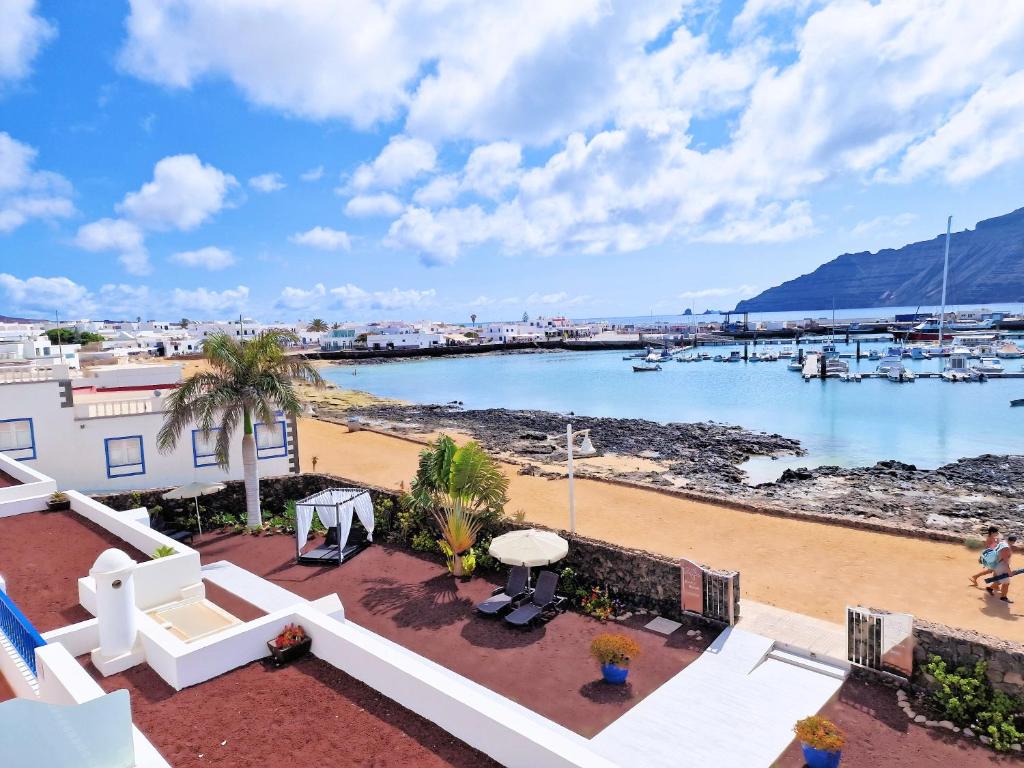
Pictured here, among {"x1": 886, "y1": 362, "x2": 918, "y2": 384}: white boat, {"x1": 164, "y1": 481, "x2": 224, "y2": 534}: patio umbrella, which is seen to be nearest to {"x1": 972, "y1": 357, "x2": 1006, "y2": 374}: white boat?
{"x1": 886, "y1": 362, "x2": 918, "y2": 384}: white boat

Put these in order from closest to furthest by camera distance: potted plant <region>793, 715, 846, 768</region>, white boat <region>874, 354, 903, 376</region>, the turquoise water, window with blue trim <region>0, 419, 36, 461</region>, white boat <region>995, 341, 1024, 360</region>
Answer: potted plant <region>793, 715, 846, 768</region> → window with blue trim <region>0, 419, 36, 461</region> → the turquoise water → white boat <region>874, 354, 903, 376</region> → white boat <region>995, 341, 1024, 360</region>

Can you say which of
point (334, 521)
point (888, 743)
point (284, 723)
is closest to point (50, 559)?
point (334, 521)

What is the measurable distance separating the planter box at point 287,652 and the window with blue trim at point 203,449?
13239mm

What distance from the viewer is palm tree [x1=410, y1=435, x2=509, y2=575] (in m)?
13.3

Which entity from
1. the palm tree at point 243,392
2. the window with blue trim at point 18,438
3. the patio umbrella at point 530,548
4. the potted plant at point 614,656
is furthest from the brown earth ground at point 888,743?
the window with blue trim at point 18,438

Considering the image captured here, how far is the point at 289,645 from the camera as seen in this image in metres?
7.26

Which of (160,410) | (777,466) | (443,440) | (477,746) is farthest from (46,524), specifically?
(777,466)

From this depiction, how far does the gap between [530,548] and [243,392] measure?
9.60m

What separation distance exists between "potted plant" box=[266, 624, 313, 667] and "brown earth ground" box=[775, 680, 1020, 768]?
5.83 metres

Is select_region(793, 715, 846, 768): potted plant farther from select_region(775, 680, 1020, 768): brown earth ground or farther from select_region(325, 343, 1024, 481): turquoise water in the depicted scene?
select_region(325, 343, 1024, 481): turquoise water

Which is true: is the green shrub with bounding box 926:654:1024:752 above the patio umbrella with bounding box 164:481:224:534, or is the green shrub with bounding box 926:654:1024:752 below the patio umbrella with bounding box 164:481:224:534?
below

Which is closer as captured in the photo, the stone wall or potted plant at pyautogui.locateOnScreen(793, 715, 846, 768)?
potted plant at pyautogui.locateOnScreen(793, 715, 846, 768)

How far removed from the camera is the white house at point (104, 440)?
1675 cm

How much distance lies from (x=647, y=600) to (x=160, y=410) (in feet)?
50.2
